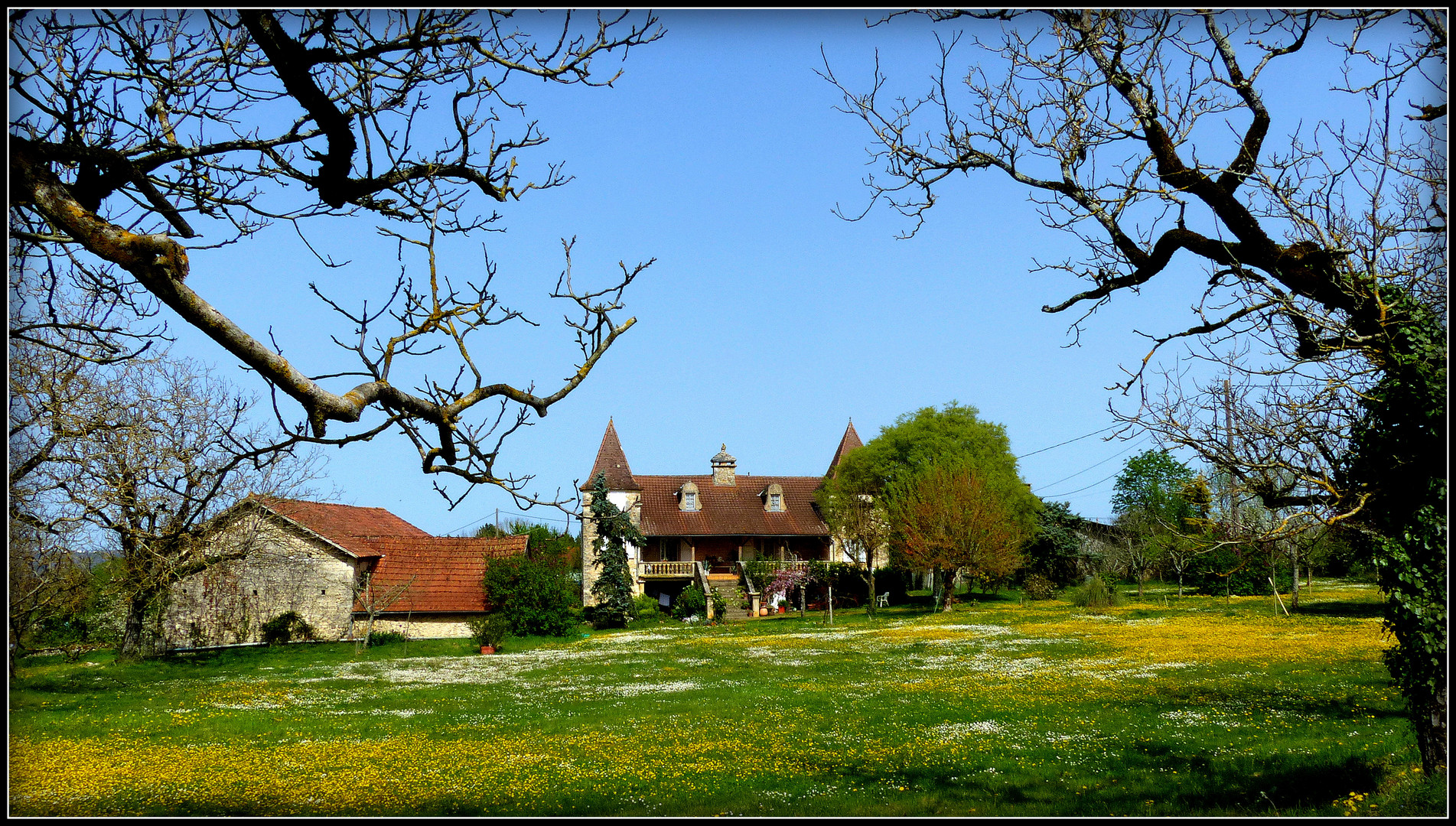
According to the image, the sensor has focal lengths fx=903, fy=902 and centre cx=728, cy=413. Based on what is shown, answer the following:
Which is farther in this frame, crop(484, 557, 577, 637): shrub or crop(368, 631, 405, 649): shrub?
crop(484, 557, 577, 637): shrub

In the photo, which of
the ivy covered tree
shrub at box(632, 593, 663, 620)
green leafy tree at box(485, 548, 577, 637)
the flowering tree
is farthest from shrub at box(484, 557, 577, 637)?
the flowering tree

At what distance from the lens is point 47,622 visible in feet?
64.0

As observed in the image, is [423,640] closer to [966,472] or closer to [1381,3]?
[966,472]

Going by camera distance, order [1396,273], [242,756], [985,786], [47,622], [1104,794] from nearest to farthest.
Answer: [1396,273]
[1104,794]
[985,786]
[242,756]
[47,622]

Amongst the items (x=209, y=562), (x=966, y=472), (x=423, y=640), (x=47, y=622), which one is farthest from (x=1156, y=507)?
(x=47, y=622)

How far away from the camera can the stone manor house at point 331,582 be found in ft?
99.6

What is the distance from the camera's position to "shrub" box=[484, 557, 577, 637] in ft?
118

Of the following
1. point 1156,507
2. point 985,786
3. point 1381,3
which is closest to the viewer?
point 1381,3

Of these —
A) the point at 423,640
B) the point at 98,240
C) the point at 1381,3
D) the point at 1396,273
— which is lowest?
the point at 423,640

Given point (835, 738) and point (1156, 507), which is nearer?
point (835, 738)

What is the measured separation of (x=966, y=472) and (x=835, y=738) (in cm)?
3048

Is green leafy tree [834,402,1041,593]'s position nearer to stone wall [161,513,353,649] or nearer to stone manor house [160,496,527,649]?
stone manor house [160,496,527,649]

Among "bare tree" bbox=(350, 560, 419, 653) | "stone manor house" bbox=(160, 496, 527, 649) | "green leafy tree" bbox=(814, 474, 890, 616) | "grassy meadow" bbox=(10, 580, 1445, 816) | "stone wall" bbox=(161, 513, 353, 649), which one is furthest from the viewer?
"green leafy tree" bbox=(814, 474, 890, 616)

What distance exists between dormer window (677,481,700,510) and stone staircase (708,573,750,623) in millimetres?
4289
